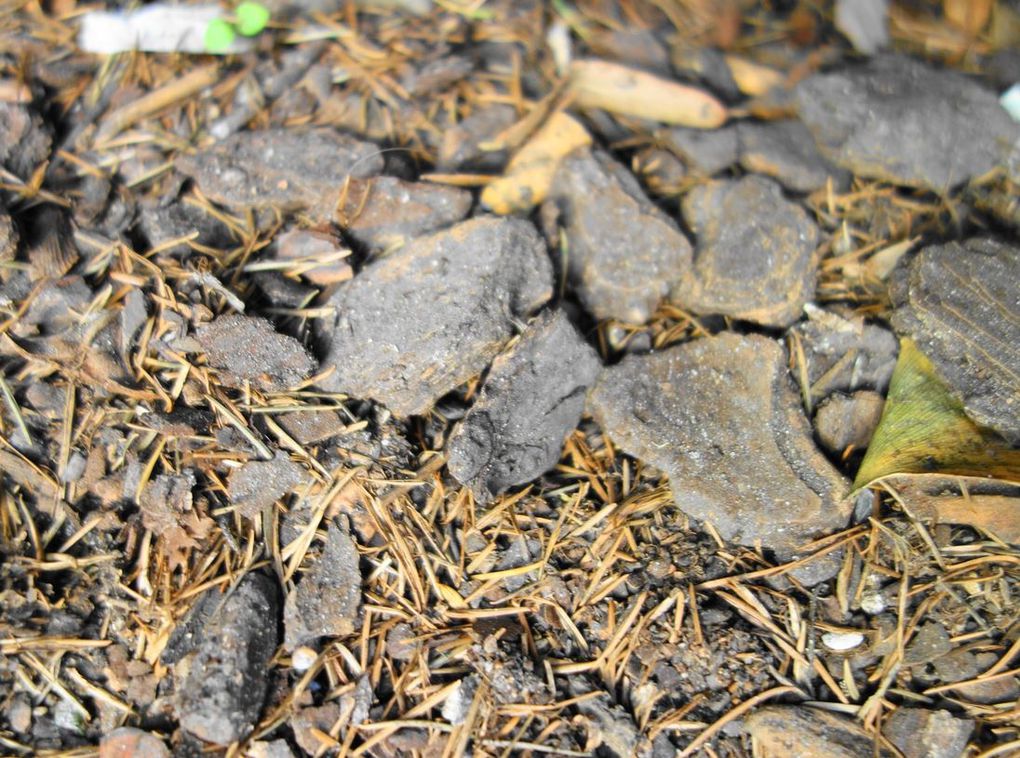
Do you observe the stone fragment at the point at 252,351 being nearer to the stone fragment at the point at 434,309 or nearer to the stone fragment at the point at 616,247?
the stone fragment at the point at 434,309

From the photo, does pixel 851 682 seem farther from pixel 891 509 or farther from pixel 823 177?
pixel 823 177

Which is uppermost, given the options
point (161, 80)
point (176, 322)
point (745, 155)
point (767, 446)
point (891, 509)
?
point (161, 80)

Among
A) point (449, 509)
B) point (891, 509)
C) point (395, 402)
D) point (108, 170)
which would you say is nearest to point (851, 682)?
point (891, 509)

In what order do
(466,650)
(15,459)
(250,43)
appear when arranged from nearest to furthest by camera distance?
(466,650), (15,459), (250,43)

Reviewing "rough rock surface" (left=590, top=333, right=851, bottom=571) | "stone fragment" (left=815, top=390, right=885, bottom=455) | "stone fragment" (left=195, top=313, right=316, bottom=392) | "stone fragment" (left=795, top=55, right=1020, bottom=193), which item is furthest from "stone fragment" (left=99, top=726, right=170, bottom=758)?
"stone fragment" (left=795, top=55, right=1020, bottom=193)

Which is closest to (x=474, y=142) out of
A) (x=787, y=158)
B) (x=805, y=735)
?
(x=787, y=158)

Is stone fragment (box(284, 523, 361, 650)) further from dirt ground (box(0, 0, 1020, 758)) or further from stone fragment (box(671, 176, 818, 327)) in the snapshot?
stone fragment (box(671, 176, 818, 327))

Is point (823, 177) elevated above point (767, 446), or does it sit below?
above
